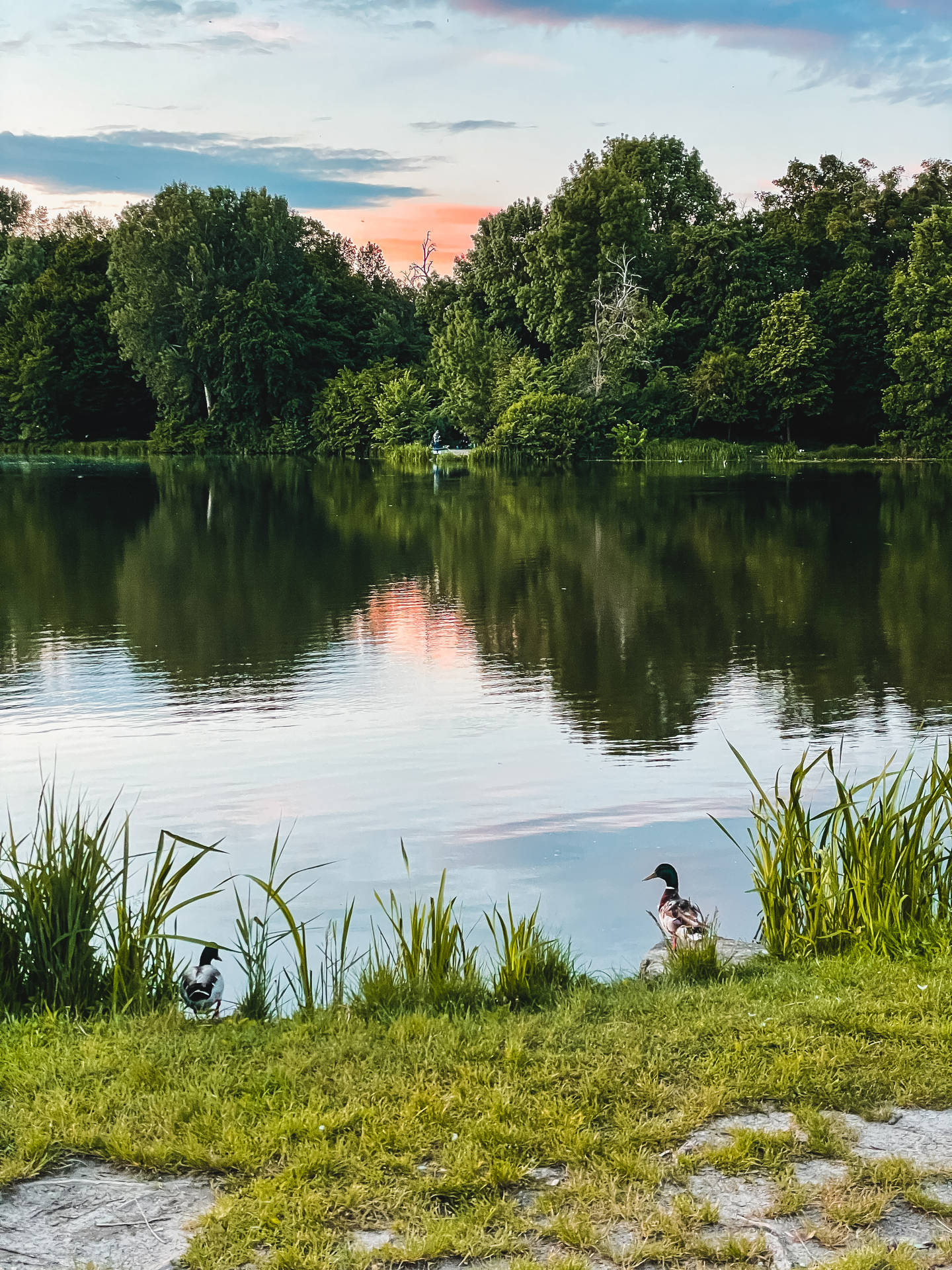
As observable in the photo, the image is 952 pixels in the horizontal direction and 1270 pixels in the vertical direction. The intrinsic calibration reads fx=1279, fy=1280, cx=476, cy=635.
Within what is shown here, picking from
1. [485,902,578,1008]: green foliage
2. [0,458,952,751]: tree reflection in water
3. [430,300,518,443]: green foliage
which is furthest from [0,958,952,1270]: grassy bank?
[430,300,518,443]: green foliage

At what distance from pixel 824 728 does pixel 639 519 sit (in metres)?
18.4

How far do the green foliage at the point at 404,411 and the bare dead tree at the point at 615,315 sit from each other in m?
8.73

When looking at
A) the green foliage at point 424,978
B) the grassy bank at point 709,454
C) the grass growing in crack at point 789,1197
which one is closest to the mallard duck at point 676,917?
the green foliage at point 424,978

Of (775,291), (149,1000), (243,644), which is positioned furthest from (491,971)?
(775,291)

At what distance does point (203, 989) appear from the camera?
17.9ft

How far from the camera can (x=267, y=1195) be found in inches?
145

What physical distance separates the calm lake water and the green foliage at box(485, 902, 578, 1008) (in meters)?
0.97

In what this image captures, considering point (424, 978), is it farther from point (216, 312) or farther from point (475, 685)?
point (216, 312)

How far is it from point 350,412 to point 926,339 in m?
27.7

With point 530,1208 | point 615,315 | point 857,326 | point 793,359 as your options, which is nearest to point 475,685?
point 530,1208

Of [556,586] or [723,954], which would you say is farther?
[556,586]

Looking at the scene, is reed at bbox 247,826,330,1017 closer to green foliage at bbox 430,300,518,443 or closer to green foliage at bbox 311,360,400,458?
green foliage at bbox 430,300,518,443

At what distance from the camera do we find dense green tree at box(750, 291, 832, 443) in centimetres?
5578

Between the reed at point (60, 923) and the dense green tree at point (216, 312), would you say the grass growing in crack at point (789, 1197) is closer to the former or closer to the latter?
the reed at point (60, 923)
